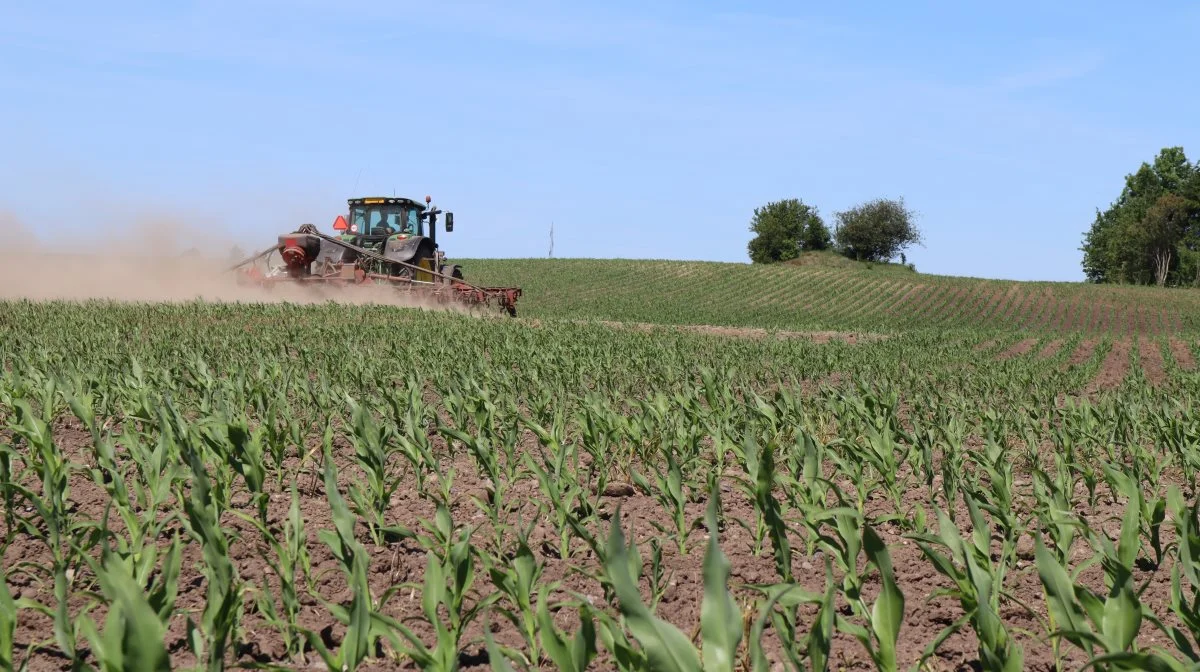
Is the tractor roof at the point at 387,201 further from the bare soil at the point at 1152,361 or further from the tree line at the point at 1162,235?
the tree line at the point at 1162,235

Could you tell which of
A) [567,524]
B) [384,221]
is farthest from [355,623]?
[384,221]

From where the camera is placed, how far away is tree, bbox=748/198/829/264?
87050mm

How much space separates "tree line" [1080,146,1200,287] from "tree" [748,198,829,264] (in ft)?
75.2

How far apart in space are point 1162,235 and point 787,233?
28215 mm

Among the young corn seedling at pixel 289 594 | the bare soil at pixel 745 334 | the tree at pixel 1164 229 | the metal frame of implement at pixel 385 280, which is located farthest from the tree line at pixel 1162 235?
the young corn seedling at pixel 289 594

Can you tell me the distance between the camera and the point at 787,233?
87.2 meters

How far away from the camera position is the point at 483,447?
4.53m

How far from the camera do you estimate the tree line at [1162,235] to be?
74625 millimetres

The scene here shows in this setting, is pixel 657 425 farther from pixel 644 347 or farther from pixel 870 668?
pixel 644 347

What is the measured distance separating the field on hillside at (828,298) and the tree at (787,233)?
29.0m

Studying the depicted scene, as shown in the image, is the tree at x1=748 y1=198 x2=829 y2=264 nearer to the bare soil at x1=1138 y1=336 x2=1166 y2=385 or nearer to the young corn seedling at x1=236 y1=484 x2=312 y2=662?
the bare soil at x1=1138 y1=336 x2=1166 y2=385

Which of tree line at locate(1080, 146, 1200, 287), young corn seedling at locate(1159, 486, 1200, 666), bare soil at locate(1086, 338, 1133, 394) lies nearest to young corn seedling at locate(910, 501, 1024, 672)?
young corn seedling at locate(1159, 486, 1200, 666)

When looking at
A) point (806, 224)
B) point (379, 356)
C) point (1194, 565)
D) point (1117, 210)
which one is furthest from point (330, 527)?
point (1117, 210)

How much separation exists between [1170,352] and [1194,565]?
67.5 feet
